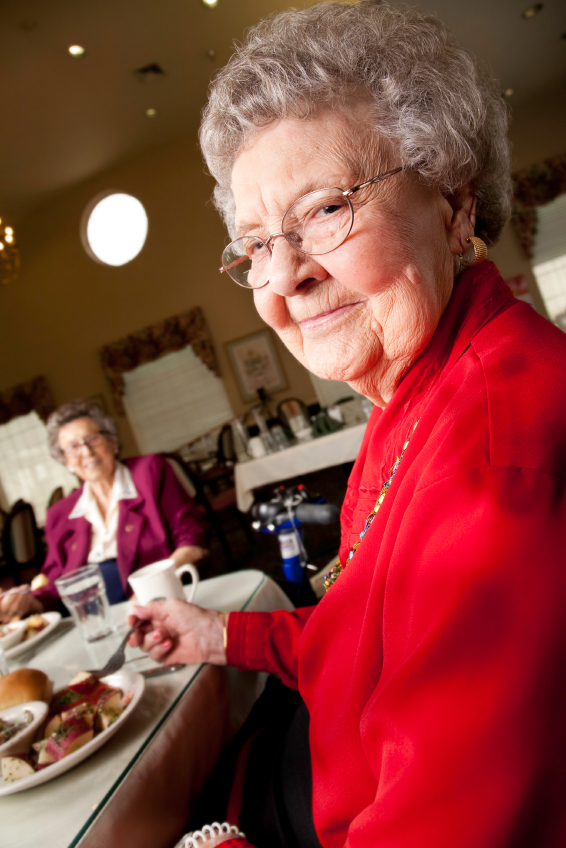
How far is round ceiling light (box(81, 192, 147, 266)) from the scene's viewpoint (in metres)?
3.28

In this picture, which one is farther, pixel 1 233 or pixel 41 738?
pixel 1 233

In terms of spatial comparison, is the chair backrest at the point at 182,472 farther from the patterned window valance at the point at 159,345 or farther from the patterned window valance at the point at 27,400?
the patterned window valance at the point at 27,400

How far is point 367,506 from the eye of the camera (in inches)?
33.1

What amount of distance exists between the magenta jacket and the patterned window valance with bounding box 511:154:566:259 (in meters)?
8.77

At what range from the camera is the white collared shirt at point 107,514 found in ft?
6.98

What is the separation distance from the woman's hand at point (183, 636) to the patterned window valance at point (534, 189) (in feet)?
31.4

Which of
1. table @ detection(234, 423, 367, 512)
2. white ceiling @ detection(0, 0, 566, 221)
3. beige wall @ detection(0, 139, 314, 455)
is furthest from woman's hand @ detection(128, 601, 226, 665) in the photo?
beige wall @ detection(0, 139, 314, 455)

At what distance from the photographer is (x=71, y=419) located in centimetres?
235

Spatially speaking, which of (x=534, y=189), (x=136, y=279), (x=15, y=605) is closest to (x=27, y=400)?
(x=136, y=279)

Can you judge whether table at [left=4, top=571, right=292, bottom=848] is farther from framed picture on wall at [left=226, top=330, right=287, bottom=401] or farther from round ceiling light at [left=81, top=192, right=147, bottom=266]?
framed picture on wall at [left=226, top=330, right=287, bottom=401]

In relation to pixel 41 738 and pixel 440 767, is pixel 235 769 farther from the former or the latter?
pixel 440 767

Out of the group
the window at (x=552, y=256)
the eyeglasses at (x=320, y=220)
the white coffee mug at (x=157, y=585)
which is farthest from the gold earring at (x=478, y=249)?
the window at (x=552, y=256)

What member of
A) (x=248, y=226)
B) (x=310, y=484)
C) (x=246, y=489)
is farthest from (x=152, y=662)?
(x=310, y=484)

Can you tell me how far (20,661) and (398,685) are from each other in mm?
1194
